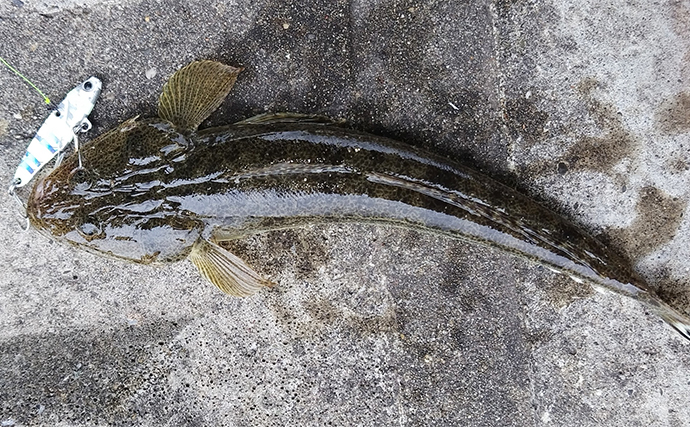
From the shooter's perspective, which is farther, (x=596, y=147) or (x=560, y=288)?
(x=560, y=288)

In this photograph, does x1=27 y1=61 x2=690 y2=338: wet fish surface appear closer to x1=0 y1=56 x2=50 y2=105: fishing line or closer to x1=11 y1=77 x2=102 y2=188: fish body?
x1=11 y1=77 x2=102 y2=188: fish body

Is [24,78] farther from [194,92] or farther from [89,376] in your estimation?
[89,376]

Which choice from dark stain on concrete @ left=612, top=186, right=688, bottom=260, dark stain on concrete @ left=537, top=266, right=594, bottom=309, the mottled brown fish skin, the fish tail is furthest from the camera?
dark stain on concrete @ left=537, top=266, right=594, bottom=309

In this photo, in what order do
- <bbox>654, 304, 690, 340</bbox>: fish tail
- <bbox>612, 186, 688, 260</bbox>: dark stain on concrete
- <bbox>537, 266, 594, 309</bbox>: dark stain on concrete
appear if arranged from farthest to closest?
<bbox>537, 266, 594, 309</bbox>: dark stain on concrete
<bbox>612, 186, 688, 260</bbox>: dark stain on concrete
<bbox>654, 304, 690, 340</bbox>: fish tail

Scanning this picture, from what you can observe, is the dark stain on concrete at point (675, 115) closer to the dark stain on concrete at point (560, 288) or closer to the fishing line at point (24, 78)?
the dark stain on concrete at point (560, 288)

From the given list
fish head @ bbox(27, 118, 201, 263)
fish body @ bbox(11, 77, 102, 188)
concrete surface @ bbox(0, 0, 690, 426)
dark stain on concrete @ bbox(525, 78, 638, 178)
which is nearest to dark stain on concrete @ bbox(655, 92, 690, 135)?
concrete surface @ bbox(0, 0, 690, 426)

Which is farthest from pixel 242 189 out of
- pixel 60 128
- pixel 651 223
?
pixel 651 223

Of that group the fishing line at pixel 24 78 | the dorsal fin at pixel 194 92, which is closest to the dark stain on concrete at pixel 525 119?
the dorsal fin at pixel 194 92
